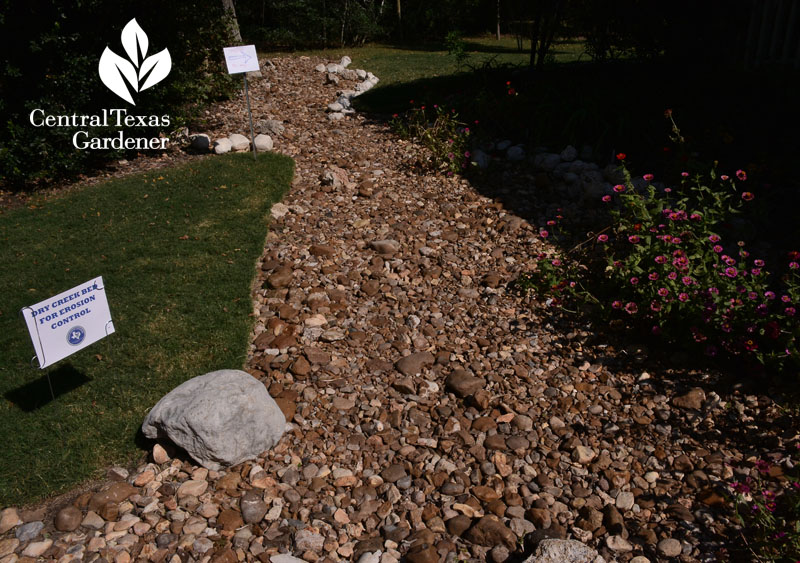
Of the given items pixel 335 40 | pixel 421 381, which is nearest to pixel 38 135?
pixel 421 381

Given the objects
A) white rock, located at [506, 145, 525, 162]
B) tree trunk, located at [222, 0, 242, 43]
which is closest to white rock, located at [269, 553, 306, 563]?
white rock, located at [506, 145, 525, 162]

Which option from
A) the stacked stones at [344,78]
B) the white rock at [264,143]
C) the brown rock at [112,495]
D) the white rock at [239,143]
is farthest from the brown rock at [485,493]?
the stacked stones at [344,78]

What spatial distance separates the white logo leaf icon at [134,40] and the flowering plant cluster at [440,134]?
137 inches

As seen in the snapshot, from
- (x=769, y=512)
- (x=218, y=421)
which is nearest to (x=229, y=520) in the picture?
(x=218, y=421)

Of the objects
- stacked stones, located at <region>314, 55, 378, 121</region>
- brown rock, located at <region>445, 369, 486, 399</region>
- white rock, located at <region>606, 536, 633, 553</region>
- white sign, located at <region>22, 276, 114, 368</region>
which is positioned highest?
stacked stones, located at <region>314, 55, 378, 121</region>

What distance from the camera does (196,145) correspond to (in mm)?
8070

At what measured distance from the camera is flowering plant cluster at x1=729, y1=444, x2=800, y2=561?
240 centimetres

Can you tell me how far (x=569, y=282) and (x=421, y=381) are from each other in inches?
56.2

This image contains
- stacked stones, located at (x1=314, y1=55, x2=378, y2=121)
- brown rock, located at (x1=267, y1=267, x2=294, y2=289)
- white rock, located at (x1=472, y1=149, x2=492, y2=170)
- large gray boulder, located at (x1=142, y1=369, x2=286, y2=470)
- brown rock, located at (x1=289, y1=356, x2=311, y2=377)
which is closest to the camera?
large gray boulder, located at (x1=142, y1=369, x2=286, y2=470)

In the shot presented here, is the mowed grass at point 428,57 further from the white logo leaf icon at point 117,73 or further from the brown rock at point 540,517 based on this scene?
the brown rock at point 540,517

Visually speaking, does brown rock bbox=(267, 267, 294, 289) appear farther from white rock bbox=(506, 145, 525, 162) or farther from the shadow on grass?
white rock bbox=(506, 145, 525, 162)

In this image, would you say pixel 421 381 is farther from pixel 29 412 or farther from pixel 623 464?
pixel 29 412

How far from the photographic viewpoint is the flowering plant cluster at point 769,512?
7.86 feet

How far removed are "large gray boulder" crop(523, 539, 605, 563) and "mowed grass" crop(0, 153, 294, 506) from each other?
7.40 feet
